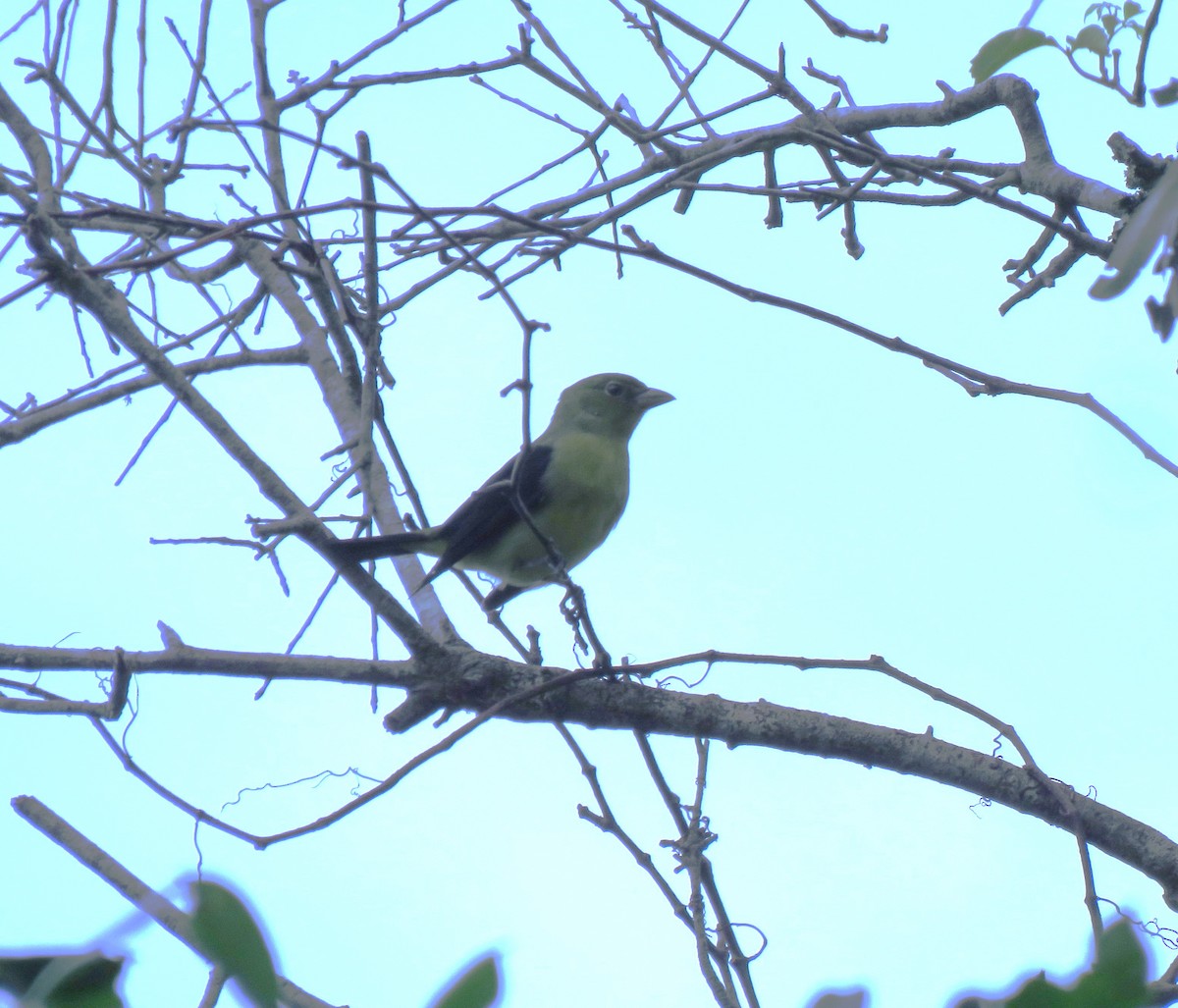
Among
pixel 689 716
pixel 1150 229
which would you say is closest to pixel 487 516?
pixel 689 716

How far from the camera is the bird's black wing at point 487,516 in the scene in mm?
4695

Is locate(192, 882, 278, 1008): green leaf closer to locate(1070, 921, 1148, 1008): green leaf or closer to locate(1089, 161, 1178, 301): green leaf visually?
locate(1070, 921, 1148, 1008): green leaf

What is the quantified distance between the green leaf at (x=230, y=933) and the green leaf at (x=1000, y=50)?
5.96 feet

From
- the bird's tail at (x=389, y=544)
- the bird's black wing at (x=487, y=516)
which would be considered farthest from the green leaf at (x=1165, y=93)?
the bird's black wing at (x=487, y=516)

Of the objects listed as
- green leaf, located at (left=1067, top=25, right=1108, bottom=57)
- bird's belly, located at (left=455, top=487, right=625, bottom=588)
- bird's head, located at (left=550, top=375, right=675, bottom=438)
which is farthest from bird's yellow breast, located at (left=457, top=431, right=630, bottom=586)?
green leaf, located at (left=1067, top=25, right=1108, bottom=57)

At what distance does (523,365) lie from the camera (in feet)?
7.91

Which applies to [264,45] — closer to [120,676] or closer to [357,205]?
[357,205]

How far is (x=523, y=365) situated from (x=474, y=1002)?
1.74 metres

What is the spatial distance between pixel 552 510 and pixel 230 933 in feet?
14.4

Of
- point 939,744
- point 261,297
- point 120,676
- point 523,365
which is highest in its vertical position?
point 261,297

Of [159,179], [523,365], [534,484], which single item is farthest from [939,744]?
[159,179]

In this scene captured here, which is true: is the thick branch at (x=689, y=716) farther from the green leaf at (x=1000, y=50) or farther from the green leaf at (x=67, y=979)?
the green leaf at (x=67, y=979)

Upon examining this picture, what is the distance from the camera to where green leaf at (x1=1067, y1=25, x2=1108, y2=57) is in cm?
275

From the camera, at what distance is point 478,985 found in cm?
77
